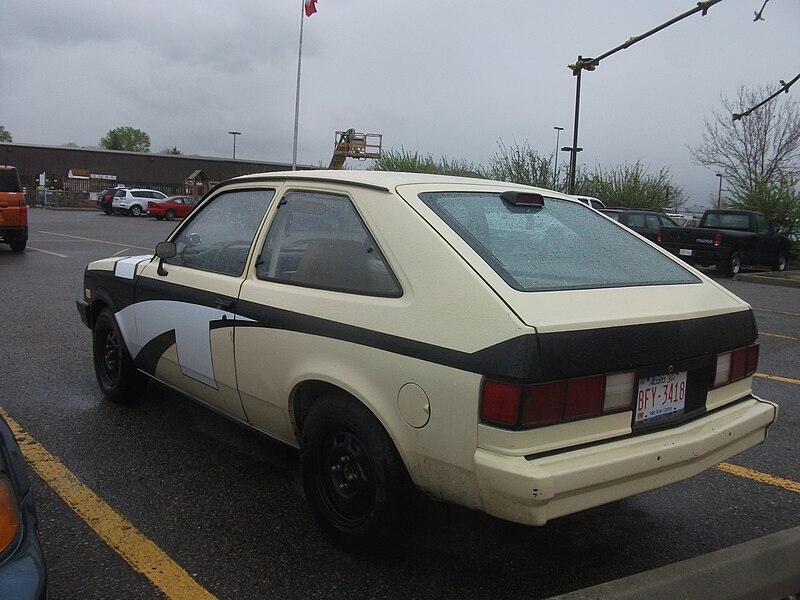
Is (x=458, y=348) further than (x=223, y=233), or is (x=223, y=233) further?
(x=223, y=233)

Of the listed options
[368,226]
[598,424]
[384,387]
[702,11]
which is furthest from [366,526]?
[702,11]

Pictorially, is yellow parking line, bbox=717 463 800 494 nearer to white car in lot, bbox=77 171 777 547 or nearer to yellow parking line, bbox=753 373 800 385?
white car in lot, bbox=77 171 777 547

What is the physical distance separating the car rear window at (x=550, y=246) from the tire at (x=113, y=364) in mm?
2556

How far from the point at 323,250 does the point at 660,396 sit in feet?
4.98

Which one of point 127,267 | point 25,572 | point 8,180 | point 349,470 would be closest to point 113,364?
point 127,267

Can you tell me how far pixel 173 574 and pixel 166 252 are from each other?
6.21 ft

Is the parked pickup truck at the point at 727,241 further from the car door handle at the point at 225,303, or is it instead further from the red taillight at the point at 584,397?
the red taillight at the point at 584,397

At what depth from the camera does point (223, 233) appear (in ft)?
12.7

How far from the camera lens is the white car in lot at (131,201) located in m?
39.2

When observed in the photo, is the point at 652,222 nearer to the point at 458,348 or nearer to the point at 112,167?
the point at 458,348

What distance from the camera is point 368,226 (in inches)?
116

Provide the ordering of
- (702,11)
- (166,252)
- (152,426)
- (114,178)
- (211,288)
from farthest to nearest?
(114,178) < (702,11) < (152,426) < (166,252) < (211,288)

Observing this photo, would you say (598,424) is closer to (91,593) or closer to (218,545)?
(218,545)

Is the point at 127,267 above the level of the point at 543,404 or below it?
above
